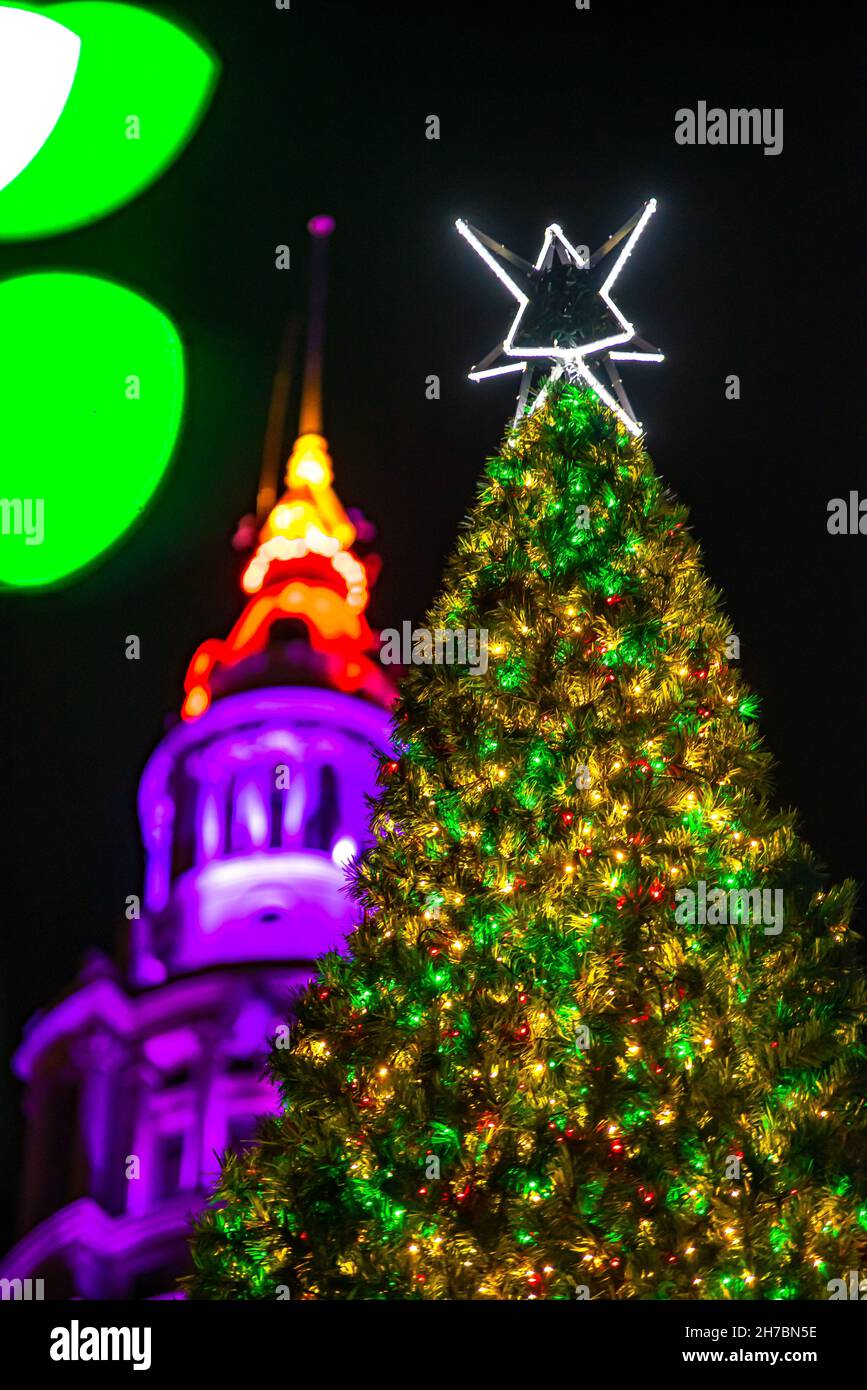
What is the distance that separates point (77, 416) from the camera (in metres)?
10.2

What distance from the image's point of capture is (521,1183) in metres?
4.81

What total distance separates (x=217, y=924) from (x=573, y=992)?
9148mm

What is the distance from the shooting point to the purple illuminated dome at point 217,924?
456 inches

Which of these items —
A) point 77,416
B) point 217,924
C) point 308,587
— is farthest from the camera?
point 217,924

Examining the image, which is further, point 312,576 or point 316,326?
point 312,576

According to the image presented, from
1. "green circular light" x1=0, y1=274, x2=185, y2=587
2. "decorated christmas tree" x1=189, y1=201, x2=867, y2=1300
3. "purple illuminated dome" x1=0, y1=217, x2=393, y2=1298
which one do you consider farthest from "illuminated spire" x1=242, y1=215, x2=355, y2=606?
"decorated christmas tree" x1=189, y1=201, x2=867, y2=1300

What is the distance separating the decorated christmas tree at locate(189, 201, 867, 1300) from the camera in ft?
15.5

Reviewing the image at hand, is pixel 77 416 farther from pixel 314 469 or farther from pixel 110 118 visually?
pixel 110 118

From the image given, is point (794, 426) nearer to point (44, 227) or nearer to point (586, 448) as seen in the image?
point (586, 448)

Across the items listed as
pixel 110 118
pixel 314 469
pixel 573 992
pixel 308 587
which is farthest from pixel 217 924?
pixel 573 992

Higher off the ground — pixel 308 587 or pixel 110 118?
pixel 110 118

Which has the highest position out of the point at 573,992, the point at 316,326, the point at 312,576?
the point at 316,326

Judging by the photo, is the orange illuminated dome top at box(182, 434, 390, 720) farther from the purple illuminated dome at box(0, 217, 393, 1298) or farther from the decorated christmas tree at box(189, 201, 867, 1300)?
the decorated christmas tree at box(189, 201, 867, 1300)

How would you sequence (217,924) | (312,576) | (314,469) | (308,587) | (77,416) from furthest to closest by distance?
(217,924) < (308,587) < (312,576) < (77,416) < (314,469)
